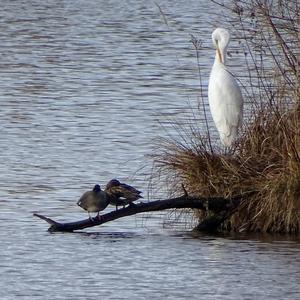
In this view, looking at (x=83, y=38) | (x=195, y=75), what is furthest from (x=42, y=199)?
(x=83, y=38)

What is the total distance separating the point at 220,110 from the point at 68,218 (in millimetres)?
1608

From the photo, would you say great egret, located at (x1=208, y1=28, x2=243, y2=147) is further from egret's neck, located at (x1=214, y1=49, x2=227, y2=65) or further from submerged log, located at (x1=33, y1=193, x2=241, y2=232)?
submerged log, located at (x1=33, y1=193, x2=241, y2=232)

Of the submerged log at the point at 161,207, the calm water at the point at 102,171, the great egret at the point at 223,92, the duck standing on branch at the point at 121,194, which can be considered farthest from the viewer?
the great egret at the point at 223,92

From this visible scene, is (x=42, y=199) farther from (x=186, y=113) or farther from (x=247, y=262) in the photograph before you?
(x=186, y=113)

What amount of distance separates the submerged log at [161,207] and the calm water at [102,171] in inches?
4.0

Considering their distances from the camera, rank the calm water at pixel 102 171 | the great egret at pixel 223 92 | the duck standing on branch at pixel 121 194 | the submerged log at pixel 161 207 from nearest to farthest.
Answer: the calm water at pixel 102 171 < the submerged log at pixel 161 207 < the duck standing on branch at pixel 121 194 < the great egret at pixel 223 92

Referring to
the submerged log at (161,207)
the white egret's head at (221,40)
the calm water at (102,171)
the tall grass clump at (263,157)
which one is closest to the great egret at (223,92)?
the white egret's head at (221,40)

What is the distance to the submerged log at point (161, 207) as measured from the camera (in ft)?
33.2

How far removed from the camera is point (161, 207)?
1014 centimetres

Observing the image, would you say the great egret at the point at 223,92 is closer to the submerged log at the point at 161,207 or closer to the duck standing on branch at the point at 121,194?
the submerged log at the point at 161,207

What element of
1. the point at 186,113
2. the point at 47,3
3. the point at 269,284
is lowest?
the point at 269,284

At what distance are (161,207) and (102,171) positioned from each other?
2909 mm

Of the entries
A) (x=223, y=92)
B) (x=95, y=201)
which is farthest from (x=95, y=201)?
(x=223, y=92)

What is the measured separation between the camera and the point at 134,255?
9.60 meters
